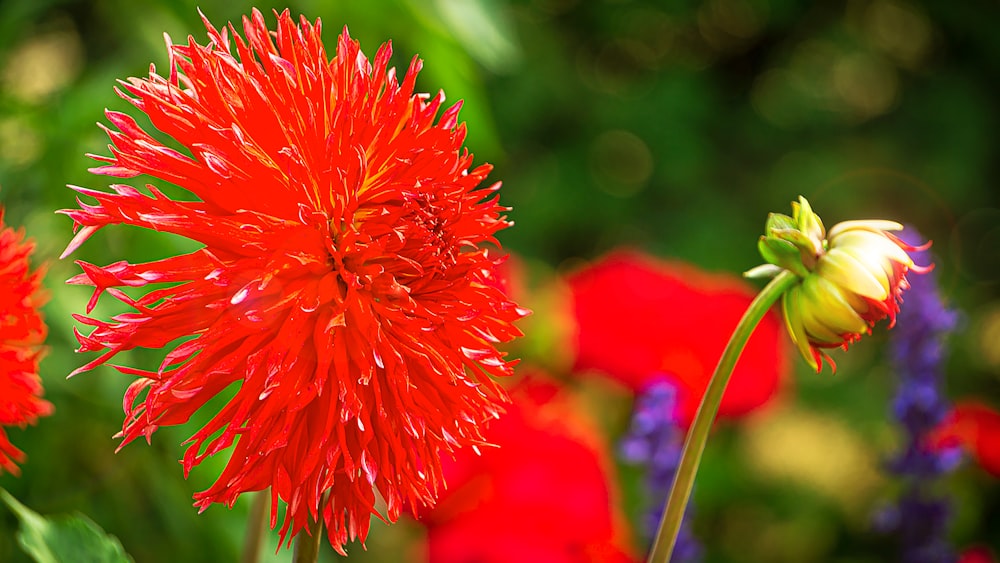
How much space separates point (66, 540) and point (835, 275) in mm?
229

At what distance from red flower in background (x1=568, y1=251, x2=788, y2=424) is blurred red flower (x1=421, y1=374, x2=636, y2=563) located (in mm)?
135

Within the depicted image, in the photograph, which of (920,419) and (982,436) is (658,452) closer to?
(920,419)

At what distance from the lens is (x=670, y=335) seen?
2.51ft

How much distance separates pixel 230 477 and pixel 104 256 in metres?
0.35

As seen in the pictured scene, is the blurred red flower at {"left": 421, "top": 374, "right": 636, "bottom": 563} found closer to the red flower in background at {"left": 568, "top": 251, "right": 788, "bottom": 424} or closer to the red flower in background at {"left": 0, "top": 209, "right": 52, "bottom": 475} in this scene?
the red flower in background at {"left": 568, "top": 251, "right": 788, "bottom": 424}

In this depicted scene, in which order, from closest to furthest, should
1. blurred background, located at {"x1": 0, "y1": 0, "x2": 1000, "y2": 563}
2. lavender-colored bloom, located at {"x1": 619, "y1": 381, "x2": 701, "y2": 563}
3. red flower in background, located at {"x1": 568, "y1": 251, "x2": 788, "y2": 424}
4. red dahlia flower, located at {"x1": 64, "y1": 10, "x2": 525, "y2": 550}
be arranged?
red dahlia flower, located at {"x1": 64, "y1": 10, "x2": 525, "y2": 550}
lavender-colored bloom, located at {"x1": 619, "y1": 381, "x2": 701, "y2": 563}
red flower in background, located at {"x1": 568, "y1": 251, "x2": 788, "y2": 424}
blurred background, located at {"x1": 0, "y1": 0, "x2": 1000, "y2": 563}

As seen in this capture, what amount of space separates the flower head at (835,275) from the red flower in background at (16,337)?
0.74 feet

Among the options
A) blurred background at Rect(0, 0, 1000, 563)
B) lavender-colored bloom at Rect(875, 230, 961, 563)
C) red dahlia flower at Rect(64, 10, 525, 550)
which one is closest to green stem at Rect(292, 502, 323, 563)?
red dahlia flower at Rect(64, 10, 525, 550)

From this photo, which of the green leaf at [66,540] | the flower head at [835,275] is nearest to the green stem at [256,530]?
the green leaf at [66,540]

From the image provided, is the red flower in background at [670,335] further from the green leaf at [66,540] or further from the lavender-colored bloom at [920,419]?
the green leaf at [66,540]

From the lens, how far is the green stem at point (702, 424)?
293 millimetres

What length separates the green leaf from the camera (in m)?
0.30

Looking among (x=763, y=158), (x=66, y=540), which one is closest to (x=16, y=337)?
(x=66, y=540)

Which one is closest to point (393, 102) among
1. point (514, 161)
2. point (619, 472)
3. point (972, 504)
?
point (619, 472)
